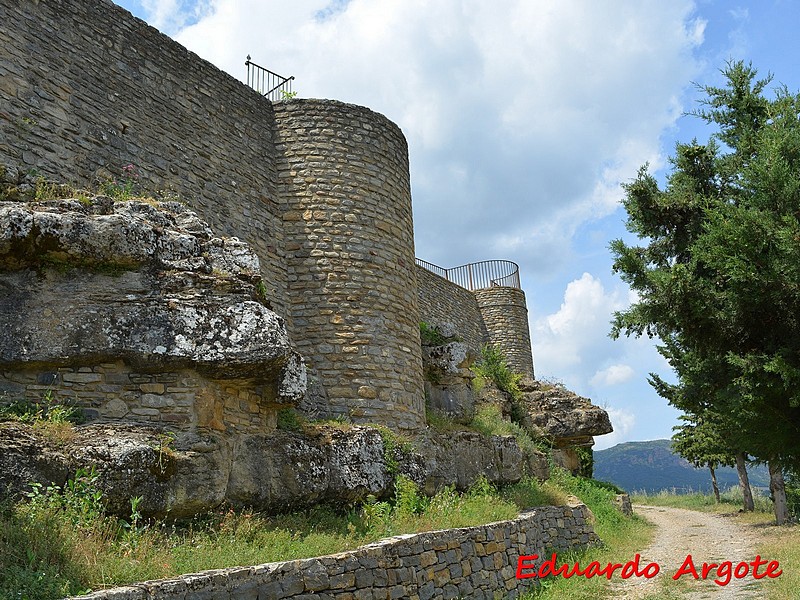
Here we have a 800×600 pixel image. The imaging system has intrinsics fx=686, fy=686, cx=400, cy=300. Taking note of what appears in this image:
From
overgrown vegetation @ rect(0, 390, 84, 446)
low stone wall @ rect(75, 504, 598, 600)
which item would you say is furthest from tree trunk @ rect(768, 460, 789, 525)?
overgrown vegetation @ rect(0, 390, 84, 446)

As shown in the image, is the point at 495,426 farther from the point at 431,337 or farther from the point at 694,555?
the point at 694,555

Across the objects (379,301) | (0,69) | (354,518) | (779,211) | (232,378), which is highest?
(0,69)

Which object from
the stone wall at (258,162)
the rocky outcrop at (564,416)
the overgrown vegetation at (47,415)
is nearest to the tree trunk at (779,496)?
the rocky outcrop at (564,416)

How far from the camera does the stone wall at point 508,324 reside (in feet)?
85.8

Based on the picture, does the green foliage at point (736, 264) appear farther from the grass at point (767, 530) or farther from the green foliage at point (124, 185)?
the green foliage at point (124, 185)

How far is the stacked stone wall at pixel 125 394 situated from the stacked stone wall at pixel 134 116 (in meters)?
2.84

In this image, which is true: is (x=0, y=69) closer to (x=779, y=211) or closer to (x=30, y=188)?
(x=30, y=188)

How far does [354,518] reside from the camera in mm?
8188

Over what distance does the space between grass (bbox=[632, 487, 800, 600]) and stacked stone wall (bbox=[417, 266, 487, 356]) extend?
9273mm

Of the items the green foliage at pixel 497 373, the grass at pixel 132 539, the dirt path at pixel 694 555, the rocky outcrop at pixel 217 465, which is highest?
the green foliage at pixel 497 373

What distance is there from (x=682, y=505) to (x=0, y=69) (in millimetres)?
29652

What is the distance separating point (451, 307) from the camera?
77.8 ft

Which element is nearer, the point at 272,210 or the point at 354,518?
the point at 354,518

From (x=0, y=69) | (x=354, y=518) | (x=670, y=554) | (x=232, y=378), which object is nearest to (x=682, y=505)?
(x=670, y=554)
